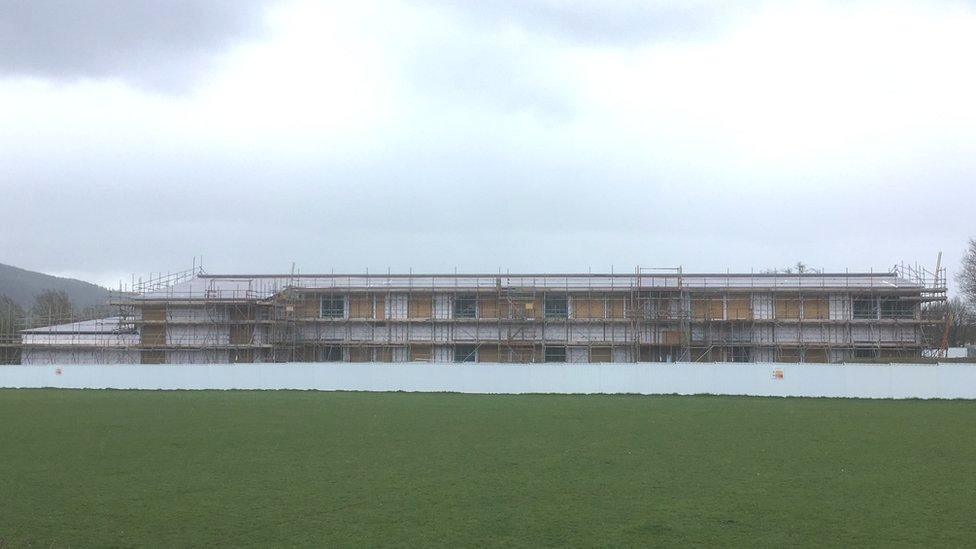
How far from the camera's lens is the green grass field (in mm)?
10359

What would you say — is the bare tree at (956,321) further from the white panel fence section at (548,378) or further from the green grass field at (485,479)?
the green grass field at (485,479)

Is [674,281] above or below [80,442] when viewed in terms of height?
above

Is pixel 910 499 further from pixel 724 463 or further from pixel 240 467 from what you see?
pixel 240 467

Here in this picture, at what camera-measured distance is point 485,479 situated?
46.0ft

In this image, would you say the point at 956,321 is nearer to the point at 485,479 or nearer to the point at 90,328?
the point at 90,328

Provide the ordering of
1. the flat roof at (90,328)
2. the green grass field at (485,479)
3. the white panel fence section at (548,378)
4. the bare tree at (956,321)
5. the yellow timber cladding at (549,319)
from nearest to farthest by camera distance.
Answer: the green grass field at (485,479), the white panel fence section at (548,378), the yellow timber cladding at (549,319), the flat roof at (90,328), the bare tree at (956,321)

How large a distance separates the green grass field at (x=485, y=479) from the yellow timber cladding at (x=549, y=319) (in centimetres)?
3167

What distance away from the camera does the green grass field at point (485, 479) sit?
1036cm

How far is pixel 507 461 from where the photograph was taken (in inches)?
635

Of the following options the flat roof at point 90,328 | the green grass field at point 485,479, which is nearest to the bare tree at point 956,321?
the green grass field at point 485,479

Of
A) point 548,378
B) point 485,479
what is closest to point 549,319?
point 548,378

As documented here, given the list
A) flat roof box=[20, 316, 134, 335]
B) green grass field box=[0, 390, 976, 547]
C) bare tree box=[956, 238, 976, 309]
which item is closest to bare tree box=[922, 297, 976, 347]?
bare tree box=[956, 238, 976, 309]

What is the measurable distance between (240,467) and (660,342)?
4496 centimetres

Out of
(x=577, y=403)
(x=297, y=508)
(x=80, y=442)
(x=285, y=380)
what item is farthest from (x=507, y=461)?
(x=285, y=380)
